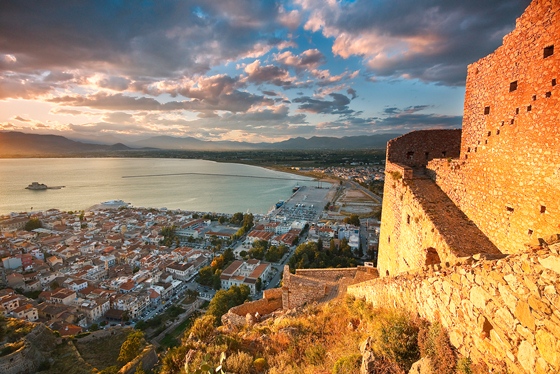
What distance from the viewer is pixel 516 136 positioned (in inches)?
160

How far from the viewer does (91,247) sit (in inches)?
1383

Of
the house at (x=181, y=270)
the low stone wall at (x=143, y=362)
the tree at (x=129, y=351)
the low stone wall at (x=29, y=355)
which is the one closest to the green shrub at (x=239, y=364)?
the low stone wall at (x=143, y=362)

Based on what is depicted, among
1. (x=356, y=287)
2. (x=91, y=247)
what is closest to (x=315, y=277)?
(x=356, y=287)

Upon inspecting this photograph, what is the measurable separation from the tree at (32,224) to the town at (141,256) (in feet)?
0.49

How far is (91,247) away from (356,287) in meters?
38.1

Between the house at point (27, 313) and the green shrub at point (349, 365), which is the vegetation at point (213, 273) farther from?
the green shrub at point (349, 365)

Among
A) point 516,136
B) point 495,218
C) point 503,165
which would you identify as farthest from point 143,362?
point 516,136

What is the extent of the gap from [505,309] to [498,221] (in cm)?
273

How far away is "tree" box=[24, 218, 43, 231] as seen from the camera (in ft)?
140

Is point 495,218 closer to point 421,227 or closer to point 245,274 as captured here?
point 421,227

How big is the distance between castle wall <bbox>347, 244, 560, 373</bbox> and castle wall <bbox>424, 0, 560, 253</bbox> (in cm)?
168

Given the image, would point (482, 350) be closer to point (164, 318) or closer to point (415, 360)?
point (415, 360)

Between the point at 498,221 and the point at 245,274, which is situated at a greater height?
the point at 498,221

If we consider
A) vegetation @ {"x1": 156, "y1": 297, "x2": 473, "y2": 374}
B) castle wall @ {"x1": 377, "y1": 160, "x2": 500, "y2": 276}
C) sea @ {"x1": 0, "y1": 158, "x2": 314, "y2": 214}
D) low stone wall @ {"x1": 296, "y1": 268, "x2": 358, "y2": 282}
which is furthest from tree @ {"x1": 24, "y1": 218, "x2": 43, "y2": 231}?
castle wall @ {"x1": 377, "y1": 160, "x2": 500, "y2": 276}
